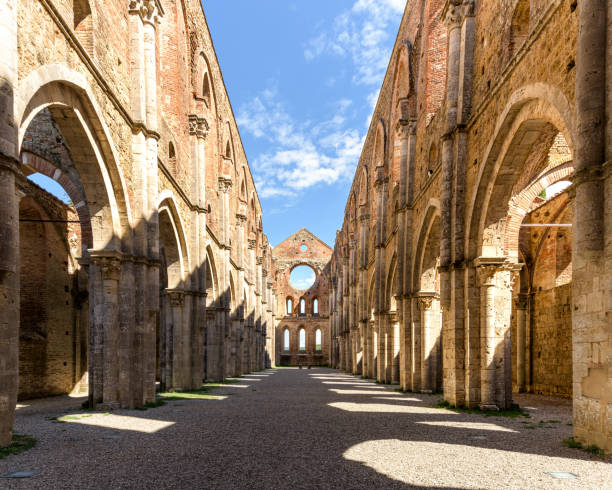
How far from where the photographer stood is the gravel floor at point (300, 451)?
4672 millimetres

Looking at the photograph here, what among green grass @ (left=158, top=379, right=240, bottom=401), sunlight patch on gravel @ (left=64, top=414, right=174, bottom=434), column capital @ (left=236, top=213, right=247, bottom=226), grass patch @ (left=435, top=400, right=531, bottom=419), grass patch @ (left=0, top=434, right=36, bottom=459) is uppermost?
column capital @ (left=236, top=213, right=247, bottom=226)

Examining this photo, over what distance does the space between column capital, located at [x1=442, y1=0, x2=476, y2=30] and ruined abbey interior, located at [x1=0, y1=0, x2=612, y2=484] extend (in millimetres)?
37

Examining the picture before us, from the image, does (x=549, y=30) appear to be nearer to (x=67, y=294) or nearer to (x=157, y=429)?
(x=157, y=429)

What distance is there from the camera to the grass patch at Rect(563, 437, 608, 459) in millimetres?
5455

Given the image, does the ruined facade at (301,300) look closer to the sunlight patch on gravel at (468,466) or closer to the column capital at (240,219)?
the column capital at (240,219)

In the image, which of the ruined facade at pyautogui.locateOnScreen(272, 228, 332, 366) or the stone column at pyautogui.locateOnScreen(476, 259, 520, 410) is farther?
the ruined facade at pyautogui.locateOnScreen(272, 228, 332, 366)

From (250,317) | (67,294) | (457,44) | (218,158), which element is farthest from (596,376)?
(250,317)

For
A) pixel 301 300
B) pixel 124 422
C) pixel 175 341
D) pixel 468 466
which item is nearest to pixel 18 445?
pixel 124 422

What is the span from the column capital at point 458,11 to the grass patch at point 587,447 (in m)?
9.59

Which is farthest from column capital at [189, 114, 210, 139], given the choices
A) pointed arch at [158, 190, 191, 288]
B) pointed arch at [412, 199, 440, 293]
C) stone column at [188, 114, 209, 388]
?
pointed arch at [412, 199, 440, 293]

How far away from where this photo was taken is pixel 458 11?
36.7 feet

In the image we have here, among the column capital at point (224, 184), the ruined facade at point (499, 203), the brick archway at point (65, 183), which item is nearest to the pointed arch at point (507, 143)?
the ruined facade at point (499, 203)

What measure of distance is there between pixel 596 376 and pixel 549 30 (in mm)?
5320

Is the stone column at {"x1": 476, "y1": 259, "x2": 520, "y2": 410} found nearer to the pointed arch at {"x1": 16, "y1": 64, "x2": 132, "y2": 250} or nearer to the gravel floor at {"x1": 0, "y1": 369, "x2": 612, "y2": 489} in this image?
the gravel floor at {"x1": 0, "y1": 369, "x2": 612, "y2": 489}
